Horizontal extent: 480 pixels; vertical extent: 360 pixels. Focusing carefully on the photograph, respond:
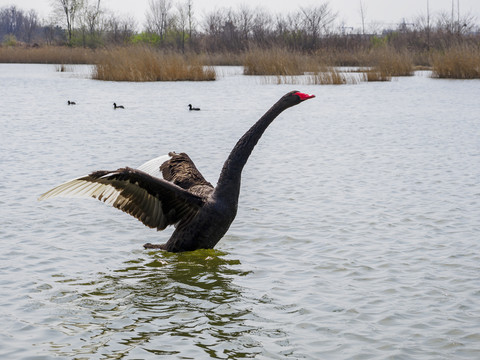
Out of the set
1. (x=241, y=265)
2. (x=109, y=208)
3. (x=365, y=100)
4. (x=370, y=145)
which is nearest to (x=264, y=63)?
(x=365, y=100)

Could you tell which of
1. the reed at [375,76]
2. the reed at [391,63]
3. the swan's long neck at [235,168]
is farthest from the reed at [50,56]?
the swan's long neck at [235,168]

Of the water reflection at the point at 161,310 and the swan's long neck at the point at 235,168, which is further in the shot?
the swan's long neck at the point at 235,168

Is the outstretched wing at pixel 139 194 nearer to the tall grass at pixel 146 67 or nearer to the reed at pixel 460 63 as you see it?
the tall grass at pixel 146 67

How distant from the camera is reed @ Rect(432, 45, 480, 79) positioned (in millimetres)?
28781

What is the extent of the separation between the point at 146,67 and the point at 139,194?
78.9 feet

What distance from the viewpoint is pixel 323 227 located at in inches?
277

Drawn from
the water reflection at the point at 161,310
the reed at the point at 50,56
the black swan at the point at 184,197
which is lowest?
the water reflection at the point at 161,310

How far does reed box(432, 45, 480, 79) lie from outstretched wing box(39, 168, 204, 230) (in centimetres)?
2566

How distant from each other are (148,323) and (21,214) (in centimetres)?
347

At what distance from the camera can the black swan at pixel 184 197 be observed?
5254 mm

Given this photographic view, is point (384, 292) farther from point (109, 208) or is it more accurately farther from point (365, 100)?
point (365, 100)

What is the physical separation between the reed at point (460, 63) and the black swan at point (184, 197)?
83.3 feet

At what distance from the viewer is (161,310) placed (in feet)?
15.6

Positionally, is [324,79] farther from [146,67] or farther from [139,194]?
[139,194]
